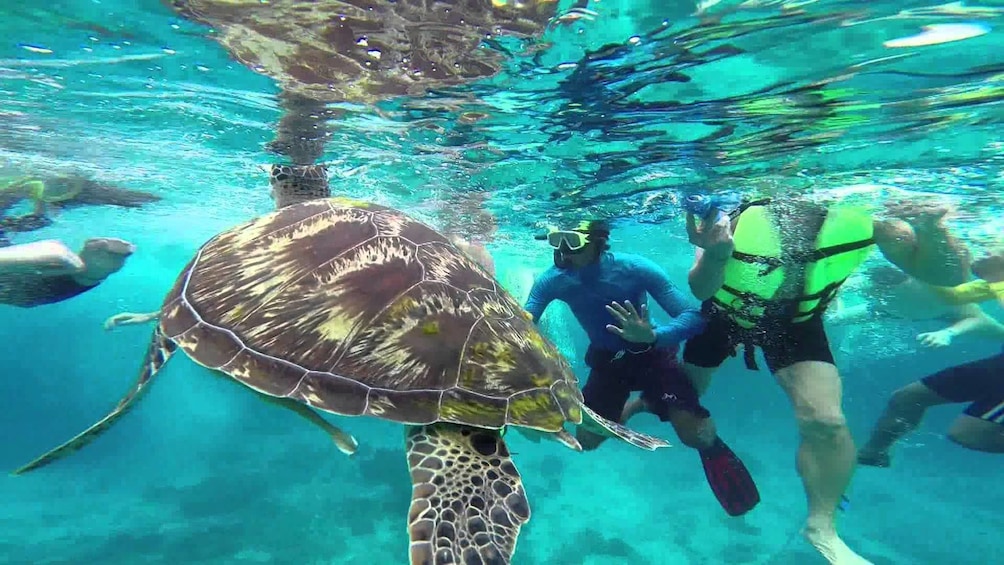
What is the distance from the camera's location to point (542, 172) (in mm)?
10055

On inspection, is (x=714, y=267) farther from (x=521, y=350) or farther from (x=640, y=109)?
(x=521, y=350)

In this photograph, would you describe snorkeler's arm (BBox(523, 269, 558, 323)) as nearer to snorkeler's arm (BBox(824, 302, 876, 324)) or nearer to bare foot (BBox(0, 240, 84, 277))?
bare foot (BBox(0, 240, 84, 277))

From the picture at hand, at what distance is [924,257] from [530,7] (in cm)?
705

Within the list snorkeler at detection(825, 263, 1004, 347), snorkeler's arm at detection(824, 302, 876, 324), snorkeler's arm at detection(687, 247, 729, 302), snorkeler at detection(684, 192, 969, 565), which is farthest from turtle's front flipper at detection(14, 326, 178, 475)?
snorkeler's arm at detection(824, 302, 876, 324)

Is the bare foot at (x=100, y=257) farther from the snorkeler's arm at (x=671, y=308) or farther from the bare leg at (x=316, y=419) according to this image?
the snorkeler's arm at (x=671, y=308)

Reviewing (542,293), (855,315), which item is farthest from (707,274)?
(855,315)

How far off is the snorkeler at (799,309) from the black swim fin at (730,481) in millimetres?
991

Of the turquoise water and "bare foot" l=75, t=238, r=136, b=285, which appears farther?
"bare foot" l=75, t=238, r=136, b=285

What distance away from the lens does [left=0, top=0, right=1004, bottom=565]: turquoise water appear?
5.20 metres

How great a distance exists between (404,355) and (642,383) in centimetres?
526

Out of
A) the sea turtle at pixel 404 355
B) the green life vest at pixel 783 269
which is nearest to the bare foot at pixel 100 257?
the sea turtle at pixel 404 355

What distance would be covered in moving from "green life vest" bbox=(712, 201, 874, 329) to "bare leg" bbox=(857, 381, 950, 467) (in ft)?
10.5

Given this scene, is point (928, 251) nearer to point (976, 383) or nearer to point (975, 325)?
point (976, 383)

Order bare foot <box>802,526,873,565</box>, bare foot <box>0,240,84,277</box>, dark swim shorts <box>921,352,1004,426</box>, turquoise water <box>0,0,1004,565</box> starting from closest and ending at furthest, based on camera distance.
→ turquoise water <box>0,0,1004,565</box>
bare foot <box>802,526,873,565</box>
bare foot <box>0,240,84,277</box>
dark swim shorts <box>921,352,1004,426</box>
